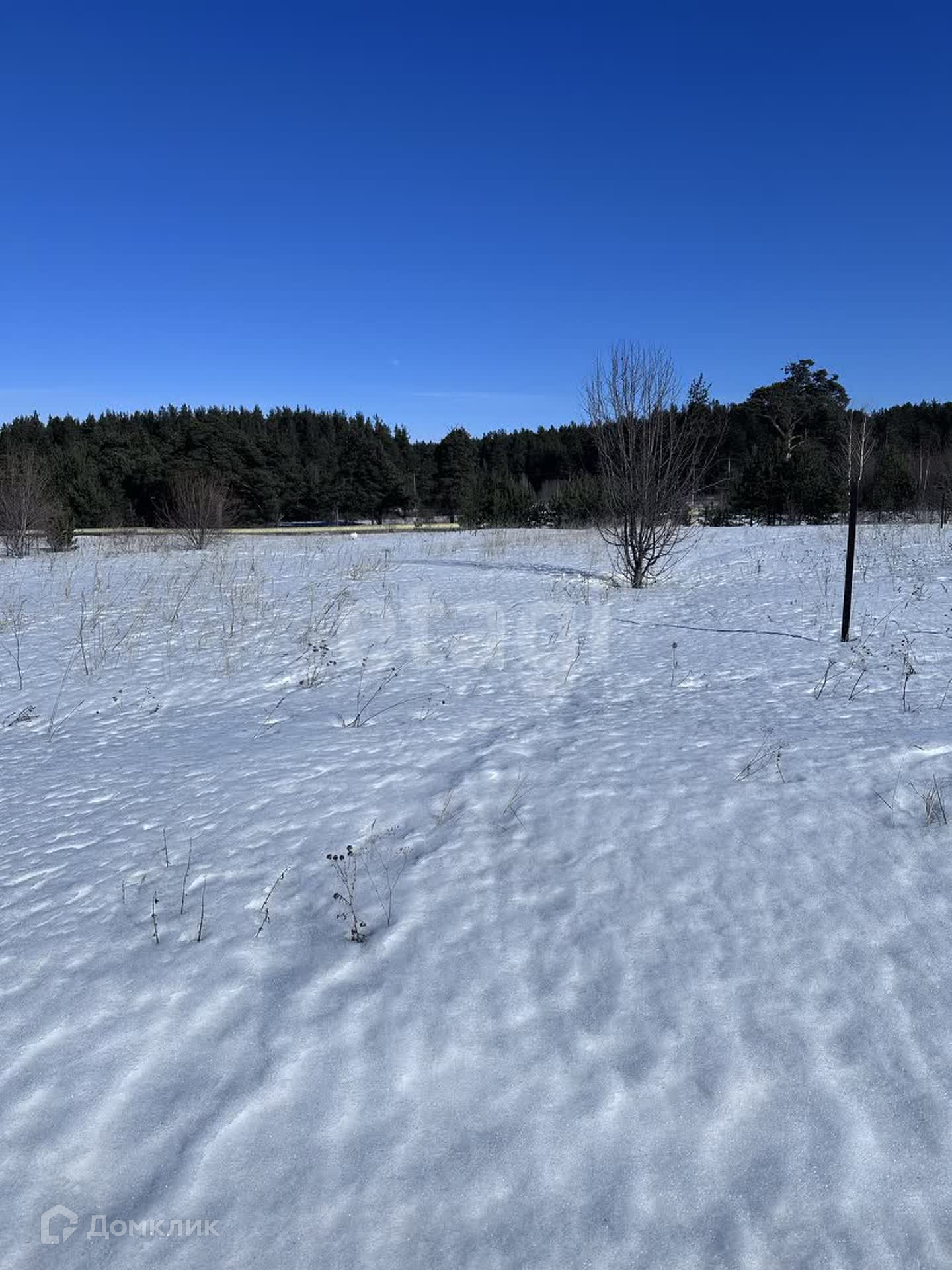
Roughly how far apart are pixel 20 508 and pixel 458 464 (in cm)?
3329

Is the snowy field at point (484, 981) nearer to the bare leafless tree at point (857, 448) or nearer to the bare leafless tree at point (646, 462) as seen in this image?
the bare leafless tree at point (646, 462)

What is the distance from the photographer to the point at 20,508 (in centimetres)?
1834

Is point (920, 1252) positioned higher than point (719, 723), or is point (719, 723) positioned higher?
point (719, 723)

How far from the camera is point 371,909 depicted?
9.41ft

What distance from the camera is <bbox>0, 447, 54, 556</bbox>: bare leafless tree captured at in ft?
59.7

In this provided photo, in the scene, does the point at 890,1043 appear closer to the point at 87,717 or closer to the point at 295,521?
the point at 87,717

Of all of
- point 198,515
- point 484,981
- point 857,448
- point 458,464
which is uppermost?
point 458,464

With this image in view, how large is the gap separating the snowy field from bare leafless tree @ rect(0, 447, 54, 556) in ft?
51.0

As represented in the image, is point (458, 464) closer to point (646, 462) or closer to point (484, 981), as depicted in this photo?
point (646, 462)

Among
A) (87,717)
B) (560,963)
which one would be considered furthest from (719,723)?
(87,717)

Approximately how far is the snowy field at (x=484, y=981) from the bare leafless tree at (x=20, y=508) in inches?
612

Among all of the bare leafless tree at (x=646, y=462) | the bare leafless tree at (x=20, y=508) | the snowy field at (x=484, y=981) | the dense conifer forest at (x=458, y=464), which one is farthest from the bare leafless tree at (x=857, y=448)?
the bare leafless tree at (x=20, y=508)

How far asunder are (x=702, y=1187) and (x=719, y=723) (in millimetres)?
3447

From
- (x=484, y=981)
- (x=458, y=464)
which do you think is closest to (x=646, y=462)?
(x=484, y=981)
